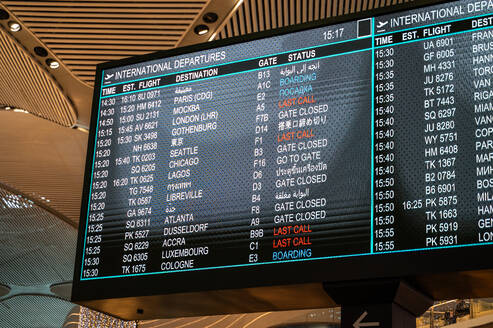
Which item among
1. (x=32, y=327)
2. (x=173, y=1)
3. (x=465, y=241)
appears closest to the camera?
(x=465, y=241)

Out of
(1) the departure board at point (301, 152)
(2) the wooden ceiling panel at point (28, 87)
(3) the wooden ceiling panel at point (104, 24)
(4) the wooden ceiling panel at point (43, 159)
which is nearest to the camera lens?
(1) the departure board at point (301, 152)

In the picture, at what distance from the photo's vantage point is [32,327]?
27359 millimetres

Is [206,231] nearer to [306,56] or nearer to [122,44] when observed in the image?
[306,56]

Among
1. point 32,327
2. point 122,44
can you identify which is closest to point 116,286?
point 122,44

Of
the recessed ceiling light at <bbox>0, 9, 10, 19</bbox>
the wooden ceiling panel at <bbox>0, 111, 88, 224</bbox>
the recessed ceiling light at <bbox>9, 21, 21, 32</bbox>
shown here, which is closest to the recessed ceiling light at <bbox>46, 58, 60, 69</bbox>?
the recessed ceiling light at <bbox>9, 21, 21, 32</bbox>

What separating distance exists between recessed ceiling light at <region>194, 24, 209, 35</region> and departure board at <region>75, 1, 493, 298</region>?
3.32 metres

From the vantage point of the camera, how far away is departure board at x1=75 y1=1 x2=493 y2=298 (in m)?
5.38

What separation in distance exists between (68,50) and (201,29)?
1.74 meters

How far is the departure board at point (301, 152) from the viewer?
17.7ft

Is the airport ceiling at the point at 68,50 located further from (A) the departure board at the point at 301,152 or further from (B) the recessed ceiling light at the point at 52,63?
(A) the departure board at the point at 301,152

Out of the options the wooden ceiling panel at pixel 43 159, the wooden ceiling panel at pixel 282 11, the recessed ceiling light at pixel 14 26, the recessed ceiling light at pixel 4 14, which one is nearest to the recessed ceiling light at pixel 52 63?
the recessed ceiling light at pixel 14 26

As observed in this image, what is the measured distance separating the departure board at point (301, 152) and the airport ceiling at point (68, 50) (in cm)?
321

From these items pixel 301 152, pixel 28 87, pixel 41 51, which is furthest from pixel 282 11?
pixel 301 152

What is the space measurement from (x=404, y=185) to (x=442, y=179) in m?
0.24
